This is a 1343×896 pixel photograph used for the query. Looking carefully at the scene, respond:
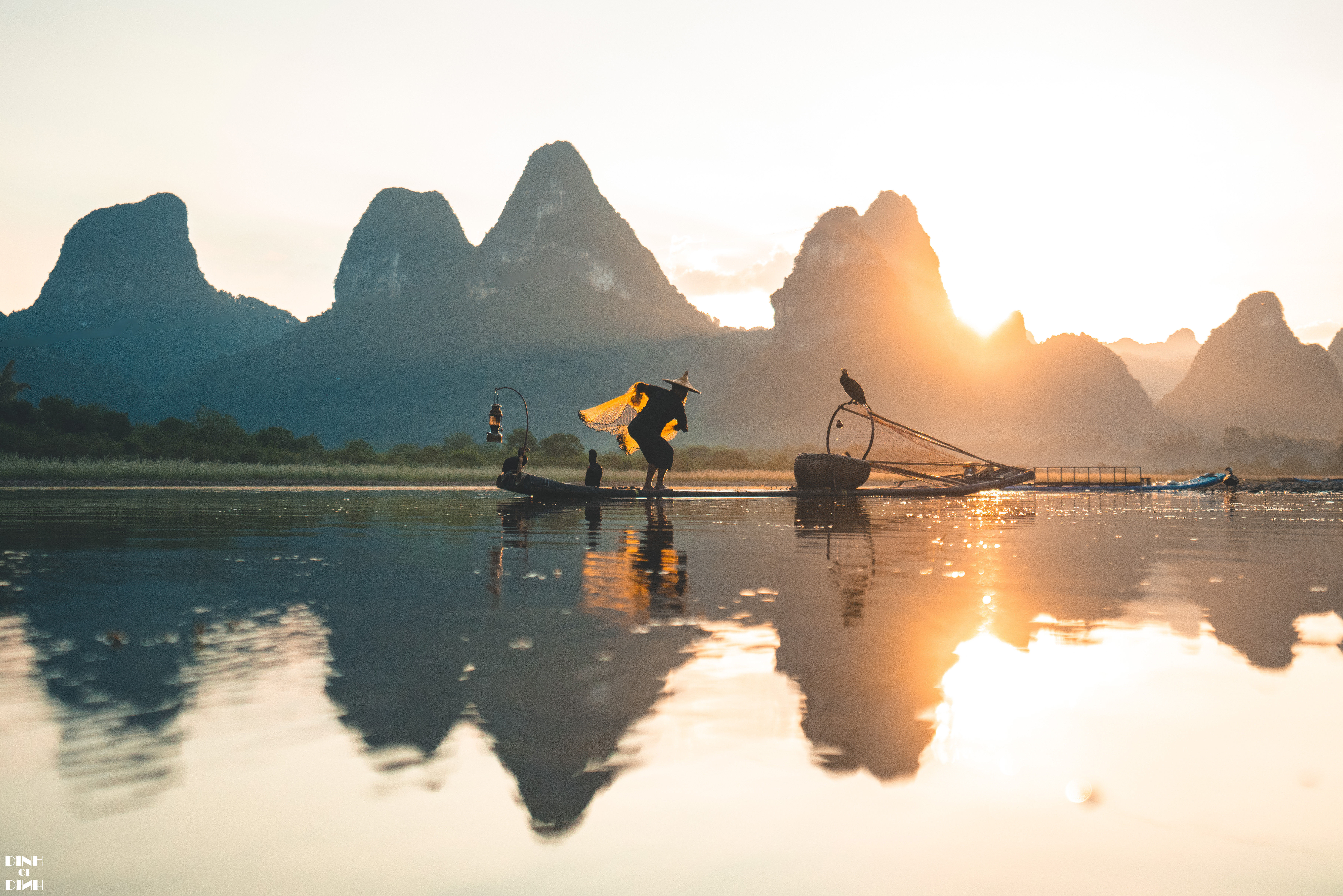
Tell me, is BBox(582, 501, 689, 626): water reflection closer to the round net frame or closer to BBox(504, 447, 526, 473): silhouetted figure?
BBox(504, 447, 526, 473): silhouetted figure

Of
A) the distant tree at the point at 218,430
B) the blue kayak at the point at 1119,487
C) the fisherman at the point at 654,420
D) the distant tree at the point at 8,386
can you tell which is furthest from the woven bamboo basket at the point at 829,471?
the distant tree at the point at 8,386

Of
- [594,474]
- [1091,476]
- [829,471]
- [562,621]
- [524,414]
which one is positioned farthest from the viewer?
[524,414]

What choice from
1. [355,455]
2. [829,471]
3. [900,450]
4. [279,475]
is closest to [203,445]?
[355,455]

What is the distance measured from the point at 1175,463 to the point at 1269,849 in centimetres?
17396

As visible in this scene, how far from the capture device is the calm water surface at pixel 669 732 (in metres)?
3.94

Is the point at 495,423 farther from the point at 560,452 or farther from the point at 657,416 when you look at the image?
the point at 560,452

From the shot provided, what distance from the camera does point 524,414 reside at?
155 meters

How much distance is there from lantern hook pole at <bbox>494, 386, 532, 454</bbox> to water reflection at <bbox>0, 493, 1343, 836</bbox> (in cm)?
1128

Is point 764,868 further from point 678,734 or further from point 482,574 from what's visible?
point 482,574

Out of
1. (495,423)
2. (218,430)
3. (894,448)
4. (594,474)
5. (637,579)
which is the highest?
(894,448)

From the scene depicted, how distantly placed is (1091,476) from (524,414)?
91236 millimetres

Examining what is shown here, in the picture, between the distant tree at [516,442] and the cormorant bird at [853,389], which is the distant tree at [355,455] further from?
the cormorant bird at [853,389]

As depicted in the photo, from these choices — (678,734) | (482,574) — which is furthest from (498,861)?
(482,574)

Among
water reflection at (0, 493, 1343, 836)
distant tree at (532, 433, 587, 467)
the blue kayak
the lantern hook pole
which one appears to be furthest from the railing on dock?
distant tree at (532, 433, 587, 467)
